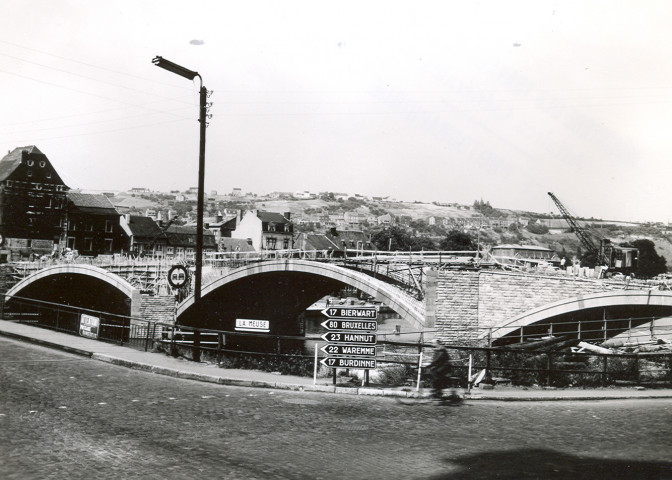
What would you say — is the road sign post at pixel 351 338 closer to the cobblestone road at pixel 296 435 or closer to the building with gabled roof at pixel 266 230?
the cobblestone road at pixel 296 435

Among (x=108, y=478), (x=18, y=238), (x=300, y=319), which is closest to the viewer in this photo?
(x=108, y=478)

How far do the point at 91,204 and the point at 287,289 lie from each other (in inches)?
2202

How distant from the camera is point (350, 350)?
46.7 feet

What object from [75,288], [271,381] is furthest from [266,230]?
[271,381]

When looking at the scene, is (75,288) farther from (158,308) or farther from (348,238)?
(348,238)

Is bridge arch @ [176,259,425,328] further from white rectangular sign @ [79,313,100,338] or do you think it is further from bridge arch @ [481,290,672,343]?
white rectangular sign @ [79,313,100,338]

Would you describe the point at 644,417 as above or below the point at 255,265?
below

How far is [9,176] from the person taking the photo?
8300cm

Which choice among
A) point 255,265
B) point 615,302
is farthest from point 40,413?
point 255,265

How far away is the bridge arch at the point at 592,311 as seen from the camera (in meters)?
27.7

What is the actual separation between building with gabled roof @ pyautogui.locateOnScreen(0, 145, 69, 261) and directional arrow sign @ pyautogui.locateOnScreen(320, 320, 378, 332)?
2884 inches

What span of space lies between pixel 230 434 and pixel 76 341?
12.4m

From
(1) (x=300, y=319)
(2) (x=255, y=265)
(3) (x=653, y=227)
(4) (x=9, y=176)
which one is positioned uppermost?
(4) (x=9, y=176)

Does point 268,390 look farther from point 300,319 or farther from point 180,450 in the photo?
point 300,319
